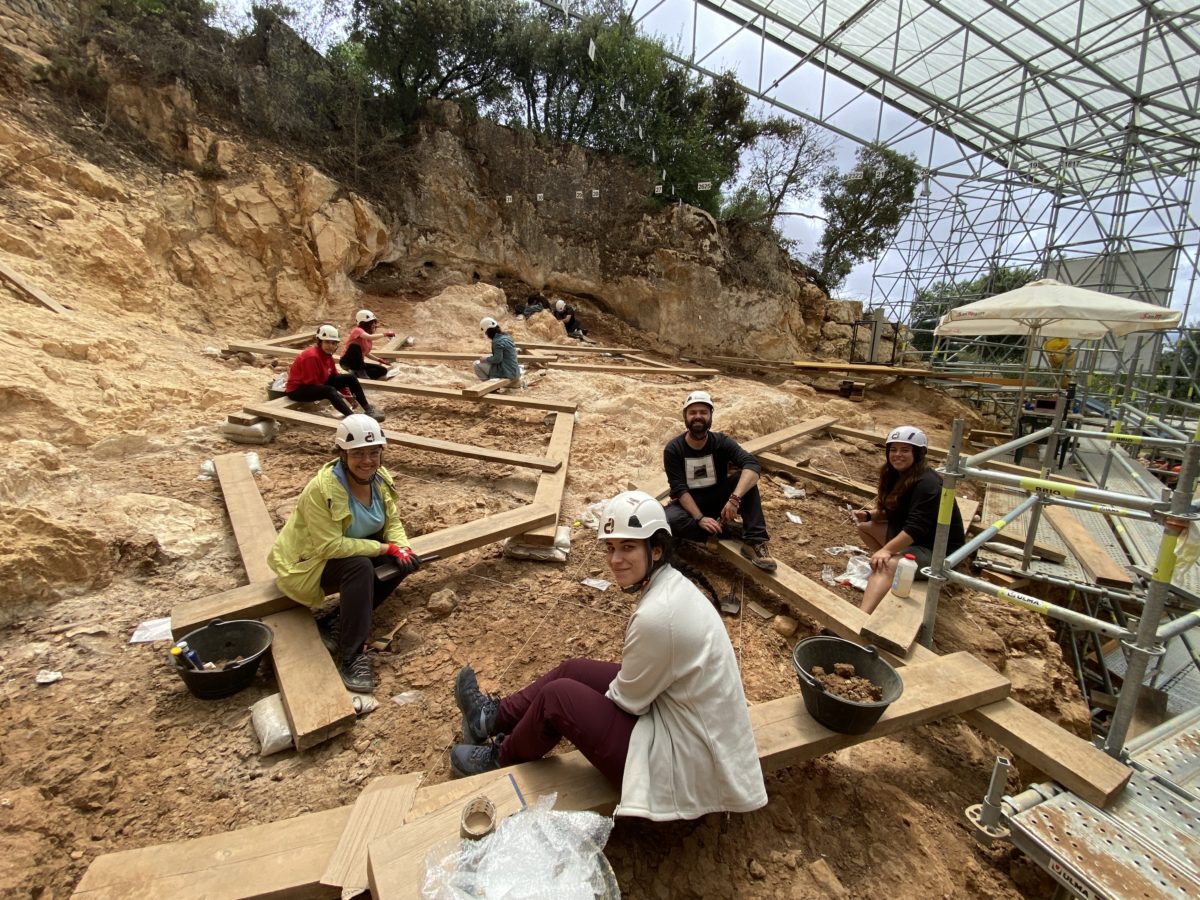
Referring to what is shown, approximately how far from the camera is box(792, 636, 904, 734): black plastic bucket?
88.3 inches

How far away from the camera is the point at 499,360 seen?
7.66 metres

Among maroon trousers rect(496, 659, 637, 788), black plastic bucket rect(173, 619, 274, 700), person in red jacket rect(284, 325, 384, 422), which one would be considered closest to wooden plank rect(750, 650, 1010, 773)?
maroon trousers rect(496, 659, 637, 788)

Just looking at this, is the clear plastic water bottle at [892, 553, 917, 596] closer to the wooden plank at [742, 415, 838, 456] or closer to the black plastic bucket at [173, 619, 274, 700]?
the wooden plank at [742, 415, 838, 456]

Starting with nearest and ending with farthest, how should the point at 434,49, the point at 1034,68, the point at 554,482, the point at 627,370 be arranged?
the point at 554,482 < the point at 627,370 < the point at 1034,68 < the point at 434,49

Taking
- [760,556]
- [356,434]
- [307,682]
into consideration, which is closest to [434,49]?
[356,434]

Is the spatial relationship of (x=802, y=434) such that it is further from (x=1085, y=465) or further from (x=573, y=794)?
(x=573, y=794)

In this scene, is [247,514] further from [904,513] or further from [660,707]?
[904,513]

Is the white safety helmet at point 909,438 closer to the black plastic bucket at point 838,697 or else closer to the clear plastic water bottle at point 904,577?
the clear plastic water bottle at point 904,577

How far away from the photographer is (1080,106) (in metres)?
11.9

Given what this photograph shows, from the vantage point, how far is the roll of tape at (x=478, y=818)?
1.72 meters

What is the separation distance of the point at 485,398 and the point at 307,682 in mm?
4501

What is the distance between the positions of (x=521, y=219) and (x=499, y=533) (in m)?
12.8

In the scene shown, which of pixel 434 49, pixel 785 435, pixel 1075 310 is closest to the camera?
pixel 1075 310

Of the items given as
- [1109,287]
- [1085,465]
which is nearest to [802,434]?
[1085,465]
